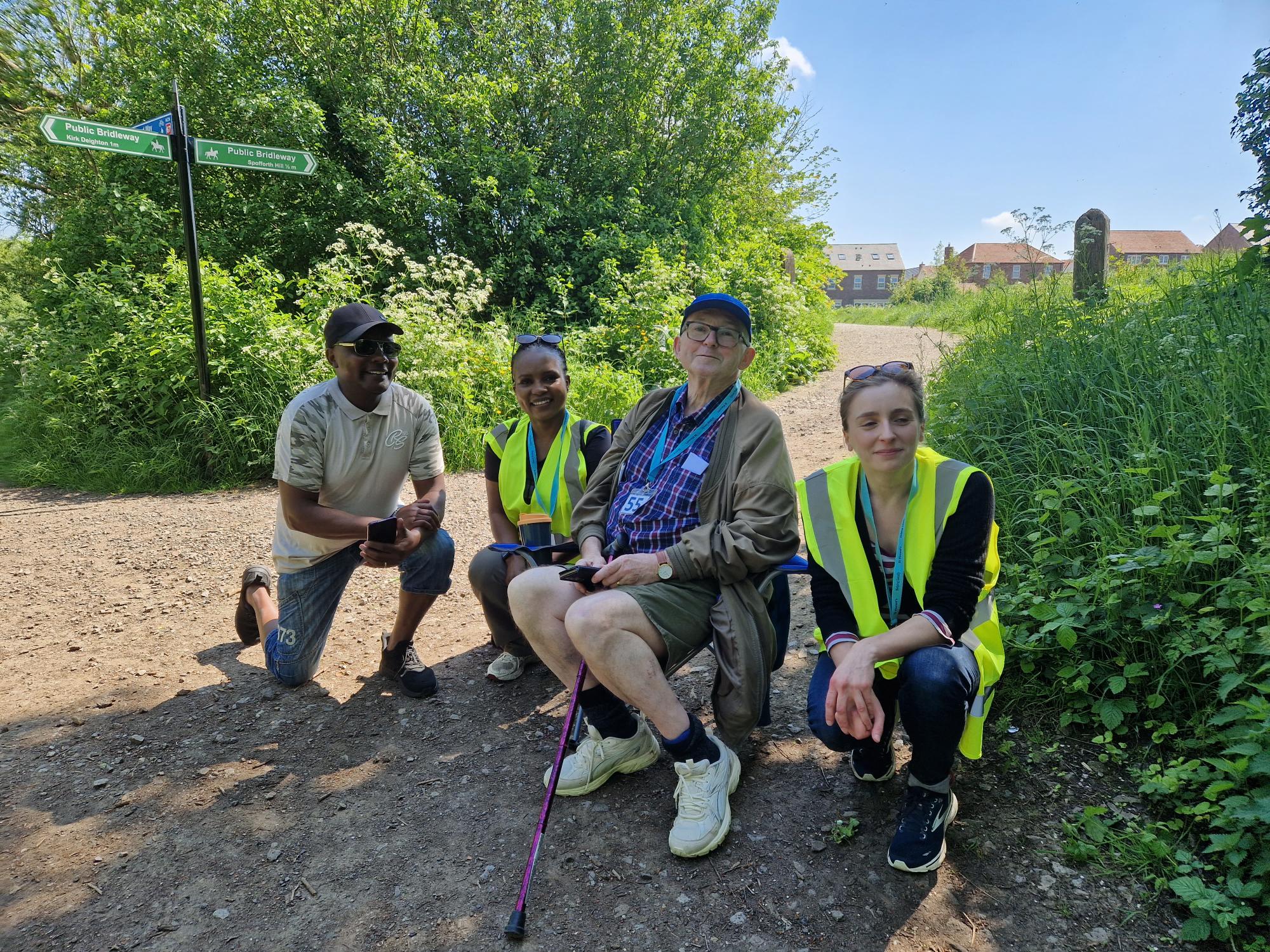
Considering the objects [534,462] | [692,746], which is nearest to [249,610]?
[534,462]

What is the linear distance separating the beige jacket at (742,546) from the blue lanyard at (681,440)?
56 mm

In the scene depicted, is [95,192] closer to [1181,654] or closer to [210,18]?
[210,18]

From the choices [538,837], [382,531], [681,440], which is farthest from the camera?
[382,531]

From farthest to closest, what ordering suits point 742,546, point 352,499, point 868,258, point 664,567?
point 868,258
point 352,499
point 664,567
point 742,546

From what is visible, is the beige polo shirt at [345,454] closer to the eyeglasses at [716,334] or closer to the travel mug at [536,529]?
the travel mug at [536,529]

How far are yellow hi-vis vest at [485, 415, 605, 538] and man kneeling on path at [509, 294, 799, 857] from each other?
0.34 m

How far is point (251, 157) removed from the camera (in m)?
5.43

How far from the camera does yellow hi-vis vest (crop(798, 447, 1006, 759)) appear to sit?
215cm

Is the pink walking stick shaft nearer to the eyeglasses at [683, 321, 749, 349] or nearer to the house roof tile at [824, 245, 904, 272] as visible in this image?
the eyeglasses at [683, 321, 749, 349]

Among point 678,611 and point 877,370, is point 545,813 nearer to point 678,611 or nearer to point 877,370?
point 678,611

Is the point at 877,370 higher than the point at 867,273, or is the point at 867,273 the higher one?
the point at 867,273

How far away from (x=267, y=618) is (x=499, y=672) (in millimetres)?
1160

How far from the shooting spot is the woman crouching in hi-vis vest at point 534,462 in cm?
314

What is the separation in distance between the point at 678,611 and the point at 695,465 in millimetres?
523
